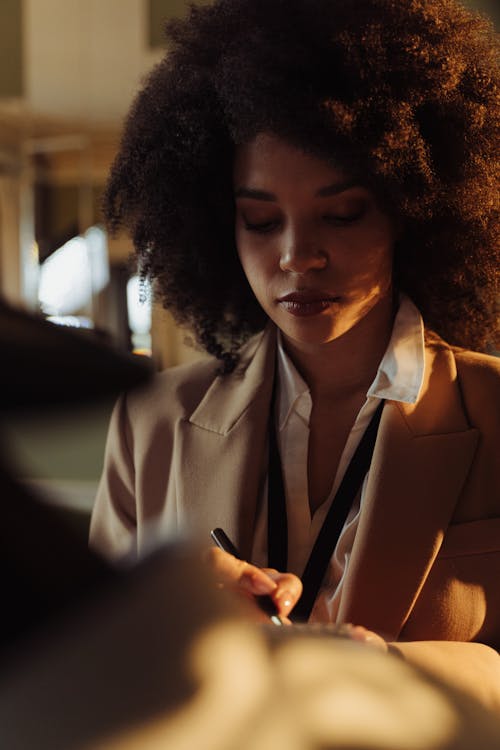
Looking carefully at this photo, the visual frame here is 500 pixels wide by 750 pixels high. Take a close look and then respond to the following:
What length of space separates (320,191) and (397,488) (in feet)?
1.37

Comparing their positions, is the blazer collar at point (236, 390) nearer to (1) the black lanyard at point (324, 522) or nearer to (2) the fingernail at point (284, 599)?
(1) the black lanyard at point (324, 522)

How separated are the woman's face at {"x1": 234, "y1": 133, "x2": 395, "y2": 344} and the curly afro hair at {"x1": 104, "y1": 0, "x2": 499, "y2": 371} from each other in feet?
0.12

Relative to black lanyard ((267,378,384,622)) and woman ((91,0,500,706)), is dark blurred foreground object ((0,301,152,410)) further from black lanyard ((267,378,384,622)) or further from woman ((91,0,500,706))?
black lanyard ((267,378,384,622))

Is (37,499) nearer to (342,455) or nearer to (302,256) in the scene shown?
(302,256)

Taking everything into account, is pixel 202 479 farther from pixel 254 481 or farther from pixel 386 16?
pixel 386 16

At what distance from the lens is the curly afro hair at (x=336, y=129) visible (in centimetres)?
115

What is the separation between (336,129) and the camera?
1134 mm

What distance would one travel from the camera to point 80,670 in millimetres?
233

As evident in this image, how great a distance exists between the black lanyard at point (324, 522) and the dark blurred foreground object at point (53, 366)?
972mm

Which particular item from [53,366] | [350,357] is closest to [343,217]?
[350,357]

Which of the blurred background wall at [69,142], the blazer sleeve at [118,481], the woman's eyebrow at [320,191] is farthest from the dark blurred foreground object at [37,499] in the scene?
Result: the blurred background wall at [69,142]

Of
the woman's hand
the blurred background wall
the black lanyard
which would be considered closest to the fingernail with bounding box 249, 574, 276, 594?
the woman's hand

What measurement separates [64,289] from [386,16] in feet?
22.2

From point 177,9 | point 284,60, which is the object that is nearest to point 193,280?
point 284,60
